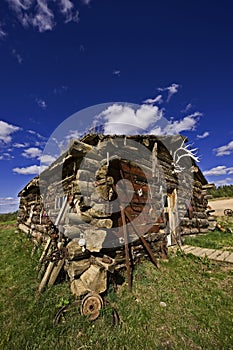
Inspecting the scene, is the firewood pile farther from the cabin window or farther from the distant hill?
the distant hill

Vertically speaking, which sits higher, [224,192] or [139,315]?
[224,192]

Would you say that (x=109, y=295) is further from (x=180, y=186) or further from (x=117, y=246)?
(x=180, y=186)

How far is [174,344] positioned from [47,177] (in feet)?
23.0

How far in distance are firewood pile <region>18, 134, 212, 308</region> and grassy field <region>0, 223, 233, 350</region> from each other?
411 mm

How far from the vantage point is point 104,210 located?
15.1 ft

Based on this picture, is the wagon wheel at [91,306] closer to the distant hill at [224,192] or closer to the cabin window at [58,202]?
the cabin window at [58,202]

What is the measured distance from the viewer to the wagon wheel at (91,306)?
330cm

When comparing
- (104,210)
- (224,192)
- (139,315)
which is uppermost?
(224,192)

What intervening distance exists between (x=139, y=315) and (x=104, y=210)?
87.2 inches

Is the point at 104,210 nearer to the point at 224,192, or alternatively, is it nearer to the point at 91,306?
the point at 91,306

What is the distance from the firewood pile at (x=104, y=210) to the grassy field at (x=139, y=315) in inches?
16.2

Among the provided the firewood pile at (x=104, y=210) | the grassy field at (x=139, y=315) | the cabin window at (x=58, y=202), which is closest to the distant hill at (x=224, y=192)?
the firewood pile at (x=104, y=210)

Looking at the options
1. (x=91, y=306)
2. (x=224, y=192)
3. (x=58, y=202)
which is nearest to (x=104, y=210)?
(x=91, y=306)

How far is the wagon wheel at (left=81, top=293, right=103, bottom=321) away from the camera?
330cm
